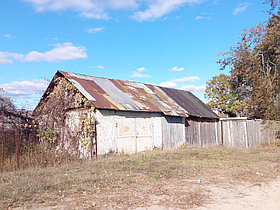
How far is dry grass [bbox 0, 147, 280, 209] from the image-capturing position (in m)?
5.48

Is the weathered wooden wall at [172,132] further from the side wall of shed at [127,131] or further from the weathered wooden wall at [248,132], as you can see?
the weathered wooden wall at [248,132]

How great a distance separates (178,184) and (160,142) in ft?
27.2

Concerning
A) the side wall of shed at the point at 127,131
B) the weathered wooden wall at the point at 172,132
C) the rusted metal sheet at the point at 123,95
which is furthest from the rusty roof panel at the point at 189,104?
the side wall of shed at the point at 127,131

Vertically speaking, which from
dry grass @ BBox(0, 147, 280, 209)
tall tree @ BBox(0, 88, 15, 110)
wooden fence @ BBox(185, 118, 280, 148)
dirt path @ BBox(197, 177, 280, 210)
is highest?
tall tree @ BBox(0, 88, 15, 110)

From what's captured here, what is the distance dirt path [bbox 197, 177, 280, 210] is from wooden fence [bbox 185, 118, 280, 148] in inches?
423

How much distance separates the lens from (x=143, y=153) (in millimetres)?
14133

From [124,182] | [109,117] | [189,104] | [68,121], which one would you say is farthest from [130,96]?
[124,182]

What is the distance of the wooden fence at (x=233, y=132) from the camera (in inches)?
719

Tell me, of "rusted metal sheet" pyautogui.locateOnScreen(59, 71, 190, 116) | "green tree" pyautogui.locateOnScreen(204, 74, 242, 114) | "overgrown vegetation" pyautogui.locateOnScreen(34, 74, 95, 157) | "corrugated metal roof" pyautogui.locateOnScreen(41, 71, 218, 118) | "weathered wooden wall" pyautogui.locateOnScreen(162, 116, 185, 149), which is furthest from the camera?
"green tree" pyautogui.locateOnScreen(204, 74, 242, 114)

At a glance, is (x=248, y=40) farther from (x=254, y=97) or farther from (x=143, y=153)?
(x=143, y=153)

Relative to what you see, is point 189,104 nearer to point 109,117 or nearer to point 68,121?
point 109,117

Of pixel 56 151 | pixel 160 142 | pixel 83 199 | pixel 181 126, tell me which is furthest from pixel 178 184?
pixel 181 126

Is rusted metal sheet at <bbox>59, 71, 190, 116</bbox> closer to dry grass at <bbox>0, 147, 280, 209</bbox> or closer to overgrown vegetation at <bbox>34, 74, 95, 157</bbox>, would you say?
overgrown vegetation at <bbox>34, 74, 95, 157</bbox>

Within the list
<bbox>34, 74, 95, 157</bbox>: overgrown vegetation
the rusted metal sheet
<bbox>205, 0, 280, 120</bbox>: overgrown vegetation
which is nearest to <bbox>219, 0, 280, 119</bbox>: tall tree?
<bbox>205, 0, 280, 120</bbox>: overgrown vegetation
